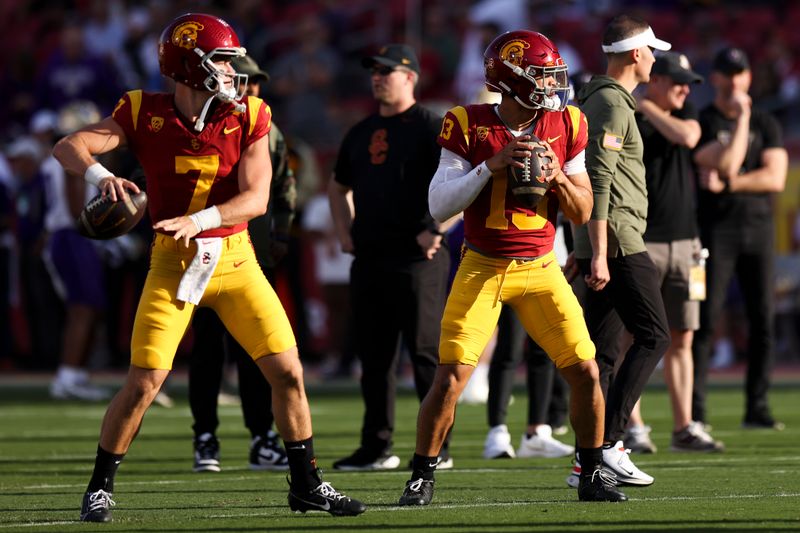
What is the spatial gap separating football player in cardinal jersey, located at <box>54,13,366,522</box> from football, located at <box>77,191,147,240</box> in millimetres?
100

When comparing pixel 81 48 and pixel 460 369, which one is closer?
pixel 460 369

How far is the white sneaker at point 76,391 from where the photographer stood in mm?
12672

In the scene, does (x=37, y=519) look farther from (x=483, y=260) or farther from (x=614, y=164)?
(x=614, y=164)

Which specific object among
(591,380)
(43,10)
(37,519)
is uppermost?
(43,10)

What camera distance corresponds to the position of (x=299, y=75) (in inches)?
728

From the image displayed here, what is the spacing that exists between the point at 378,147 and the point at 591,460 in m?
2.45

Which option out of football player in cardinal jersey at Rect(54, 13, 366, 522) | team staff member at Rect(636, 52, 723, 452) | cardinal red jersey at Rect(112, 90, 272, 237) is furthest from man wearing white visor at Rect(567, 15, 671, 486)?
cardinal red jersey at Rect(112, 90, 272, 237)

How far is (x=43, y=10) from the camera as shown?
21.4 meters

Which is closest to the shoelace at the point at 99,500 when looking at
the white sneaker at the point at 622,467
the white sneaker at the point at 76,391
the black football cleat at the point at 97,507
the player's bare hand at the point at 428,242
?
the black football cleat at the point at 97,507

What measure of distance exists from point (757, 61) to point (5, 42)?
10.3 m

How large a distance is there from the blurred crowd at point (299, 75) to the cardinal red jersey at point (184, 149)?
6.61 m

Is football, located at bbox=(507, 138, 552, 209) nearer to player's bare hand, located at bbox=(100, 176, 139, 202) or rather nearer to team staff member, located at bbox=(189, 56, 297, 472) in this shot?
player's bare hand, located at bbox=(100, 176, 139, 202)

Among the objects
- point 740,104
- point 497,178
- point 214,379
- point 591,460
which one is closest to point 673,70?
point 740,104

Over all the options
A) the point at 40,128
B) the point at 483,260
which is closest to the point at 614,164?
the point at 483,260
